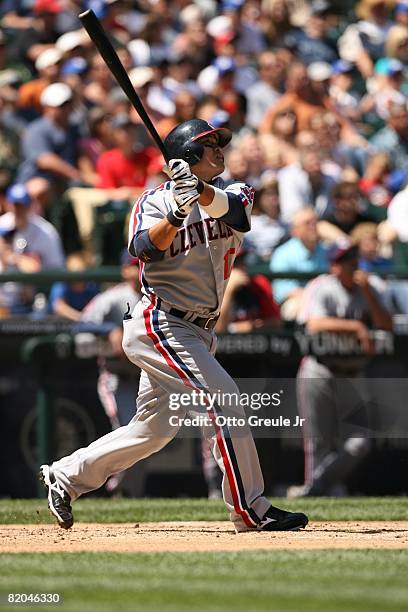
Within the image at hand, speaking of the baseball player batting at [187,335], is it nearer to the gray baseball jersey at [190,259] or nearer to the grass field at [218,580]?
the gray baseball jersey at [190,259]

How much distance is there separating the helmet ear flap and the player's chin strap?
25 centimetres

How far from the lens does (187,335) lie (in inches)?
262

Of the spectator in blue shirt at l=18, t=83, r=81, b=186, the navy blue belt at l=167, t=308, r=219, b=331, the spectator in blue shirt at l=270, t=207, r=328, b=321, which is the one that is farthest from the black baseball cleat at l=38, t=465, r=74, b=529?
the spectator in blue shirt at l=18, t=83, r=81, b=186

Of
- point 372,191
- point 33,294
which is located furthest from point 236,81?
point 33,294

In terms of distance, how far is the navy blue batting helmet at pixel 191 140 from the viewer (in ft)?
21.7

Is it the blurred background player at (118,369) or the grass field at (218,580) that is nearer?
the grass field at (218,580)

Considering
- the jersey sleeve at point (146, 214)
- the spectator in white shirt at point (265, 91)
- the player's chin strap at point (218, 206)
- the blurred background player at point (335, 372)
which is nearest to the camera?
the player's chin strap at point (218, 206)

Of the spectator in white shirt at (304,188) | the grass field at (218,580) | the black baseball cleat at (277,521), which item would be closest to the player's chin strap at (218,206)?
the black baseball cleat at (277,521)

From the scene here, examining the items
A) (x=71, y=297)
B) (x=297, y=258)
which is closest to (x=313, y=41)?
(x=297, y=258)

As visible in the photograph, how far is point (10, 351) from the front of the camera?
10078 mm

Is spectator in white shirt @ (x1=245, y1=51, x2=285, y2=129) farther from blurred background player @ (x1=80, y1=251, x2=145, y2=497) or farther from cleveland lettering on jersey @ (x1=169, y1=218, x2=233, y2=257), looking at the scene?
cleveland lettering on jersey @ (x1=169, y1=218, x2=233, y2=257)

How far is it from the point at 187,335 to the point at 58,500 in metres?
1.05

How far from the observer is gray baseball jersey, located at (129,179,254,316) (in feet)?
21.7

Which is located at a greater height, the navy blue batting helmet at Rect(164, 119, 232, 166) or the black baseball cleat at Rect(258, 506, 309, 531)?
the navy blue batting helmet at Rect(164, 119, 232, 166)
